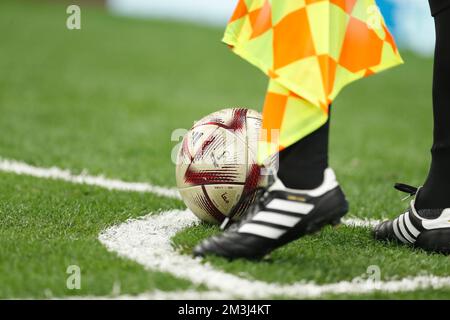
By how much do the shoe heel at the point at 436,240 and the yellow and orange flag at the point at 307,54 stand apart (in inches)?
29.0

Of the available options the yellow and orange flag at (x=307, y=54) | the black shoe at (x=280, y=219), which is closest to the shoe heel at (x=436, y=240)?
the black shoe at (x=280, y=219)

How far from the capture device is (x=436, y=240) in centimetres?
289

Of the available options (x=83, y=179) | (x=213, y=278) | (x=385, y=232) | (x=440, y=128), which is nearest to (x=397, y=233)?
(x=385, y=232)

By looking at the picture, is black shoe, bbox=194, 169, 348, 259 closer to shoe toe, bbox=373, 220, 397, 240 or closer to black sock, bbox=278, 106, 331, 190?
black sock, bbox=278, 106, 331, 190

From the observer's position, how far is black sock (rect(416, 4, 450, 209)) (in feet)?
9.35

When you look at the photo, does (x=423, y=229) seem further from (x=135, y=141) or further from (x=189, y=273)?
(x=135, y=141)

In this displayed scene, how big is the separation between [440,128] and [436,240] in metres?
0.43

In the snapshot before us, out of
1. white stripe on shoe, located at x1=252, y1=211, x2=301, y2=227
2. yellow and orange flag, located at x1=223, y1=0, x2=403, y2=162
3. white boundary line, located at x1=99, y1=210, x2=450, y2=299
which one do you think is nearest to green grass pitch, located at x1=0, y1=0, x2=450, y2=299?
white boundary line, located at x1=99, y1=210, x2=450, y2=299

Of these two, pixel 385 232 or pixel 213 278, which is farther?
pixel 385 232

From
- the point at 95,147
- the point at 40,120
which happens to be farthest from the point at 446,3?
the point at 40,120

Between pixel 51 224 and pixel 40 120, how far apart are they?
11.2 feet
